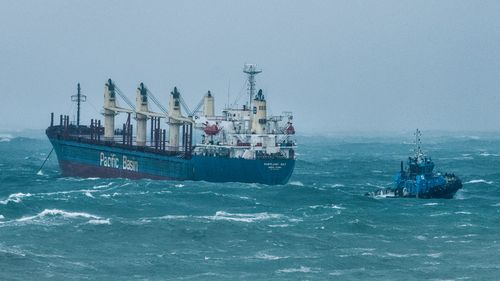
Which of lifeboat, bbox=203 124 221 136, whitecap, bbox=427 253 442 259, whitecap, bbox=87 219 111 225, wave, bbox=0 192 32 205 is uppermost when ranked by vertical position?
lifeboat, bbox=203 124 221 136

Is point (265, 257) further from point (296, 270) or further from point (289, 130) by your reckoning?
point (289, 130)

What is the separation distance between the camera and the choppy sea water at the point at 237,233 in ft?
202

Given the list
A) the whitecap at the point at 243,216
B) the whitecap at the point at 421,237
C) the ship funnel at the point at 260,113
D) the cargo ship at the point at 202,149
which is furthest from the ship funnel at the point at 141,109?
the whitecap at the point at 421,237

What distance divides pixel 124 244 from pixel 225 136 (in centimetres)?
4170

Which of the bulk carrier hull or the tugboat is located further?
the bulk carrier hull

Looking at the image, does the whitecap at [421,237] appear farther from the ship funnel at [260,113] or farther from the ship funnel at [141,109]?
the ship funnel at [141,109]

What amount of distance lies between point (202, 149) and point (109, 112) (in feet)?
84.7

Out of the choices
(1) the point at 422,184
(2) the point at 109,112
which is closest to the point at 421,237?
(1) the point at 422,184

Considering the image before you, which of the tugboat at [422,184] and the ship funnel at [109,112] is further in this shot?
the ship funnel at [109,112]

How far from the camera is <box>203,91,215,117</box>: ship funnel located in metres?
115

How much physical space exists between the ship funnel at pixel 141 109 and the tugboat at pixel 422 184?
39.1 metres

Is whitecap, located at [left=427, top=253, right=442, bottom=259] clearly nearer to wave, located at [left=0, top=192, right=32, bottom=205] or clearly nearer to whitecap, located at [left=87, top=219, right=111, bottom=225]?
whitecap, located at [left=87, top=219, right=111, bottom=225]

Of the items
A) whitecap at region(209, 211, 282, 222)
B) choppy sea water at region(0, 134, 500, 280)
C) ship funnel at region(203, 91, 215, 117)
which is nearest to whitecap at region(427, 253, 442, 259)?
choppy sea water at region(0, 134, 500, 280)

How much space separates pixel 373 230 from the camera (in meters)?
A: 77.6
